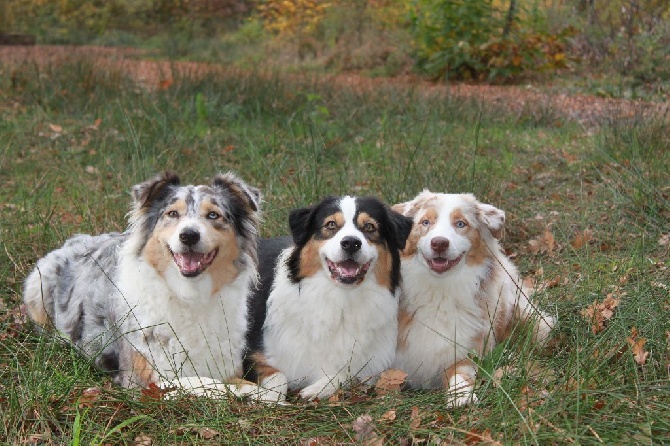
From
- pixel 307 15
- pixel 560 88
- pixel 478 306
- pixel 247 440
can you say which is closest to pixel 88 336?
pixel 247 440

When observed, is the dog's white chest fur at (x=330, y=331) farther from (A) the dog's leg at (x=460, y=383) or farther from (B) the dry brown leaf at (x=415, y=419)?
(B) the dry brown leaf at (x=415, y=419)

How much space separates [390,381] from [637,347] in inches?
56.8

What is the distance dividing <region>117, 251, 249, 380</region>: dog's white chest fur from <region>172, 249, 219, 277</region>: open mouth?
111mm

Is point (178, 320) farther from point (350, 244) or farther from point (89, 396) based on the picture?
point (350, 244)

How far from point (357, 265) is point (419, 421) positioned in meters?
1.04

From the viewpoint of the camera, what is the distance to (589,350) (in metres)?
4.07

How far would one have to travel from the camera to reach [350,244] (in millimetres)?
4418

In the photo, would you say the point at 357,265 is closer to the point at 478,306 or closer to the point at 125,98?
the point at 478,306

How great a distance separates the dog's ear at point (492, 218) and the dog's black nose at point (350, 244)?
107 cm

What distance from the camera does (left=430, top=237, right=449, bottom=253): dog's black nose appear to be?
471 centimetres

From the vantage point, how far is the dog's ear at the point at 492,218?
508cm

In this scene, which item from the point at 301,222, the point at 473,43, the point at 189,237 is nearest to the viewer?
the point at 189,237

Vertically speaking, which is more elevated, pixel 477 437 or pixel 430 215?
pixel 430 215

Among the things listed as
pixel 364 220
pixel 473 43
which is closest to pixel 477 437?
pixel 364 220
